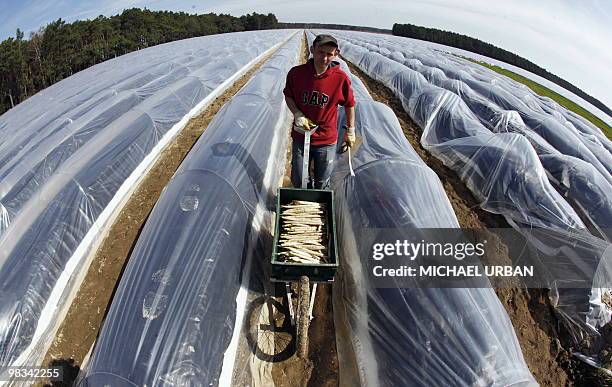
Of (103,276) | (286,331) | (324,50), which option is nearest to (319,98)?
(324,50)

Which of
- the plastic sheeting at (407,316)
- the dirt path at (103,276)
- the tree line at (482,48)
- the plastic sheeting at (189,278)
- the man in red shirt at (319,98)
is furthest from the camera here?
the tree line at (482,48)

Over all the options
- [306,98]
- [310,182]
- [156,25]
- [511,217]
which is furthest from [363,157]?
[156,25]

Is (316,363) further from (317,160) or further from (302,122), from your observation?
(302,122)

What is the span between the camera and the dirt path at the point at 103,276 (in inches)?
139

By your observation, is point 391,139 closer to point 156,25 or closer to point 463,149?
point 463,149

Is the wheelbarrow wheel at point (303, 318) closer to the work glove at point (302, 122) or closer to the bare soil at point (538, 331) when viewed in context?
the work glove at point (302, 122)

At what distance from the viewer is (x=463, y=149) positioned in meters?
6.59

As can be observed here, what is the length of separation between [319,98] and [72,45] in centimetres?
3640

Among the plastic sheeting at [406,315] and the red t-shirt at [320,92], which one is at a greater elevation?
the red t-shirt at [320,92]

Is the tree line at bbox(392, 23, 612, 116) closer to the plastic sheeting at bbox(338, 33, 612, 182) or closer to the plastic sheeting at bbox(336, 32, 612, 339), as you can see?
the plastic sheeting at bbox(338, 33, 612, 182)

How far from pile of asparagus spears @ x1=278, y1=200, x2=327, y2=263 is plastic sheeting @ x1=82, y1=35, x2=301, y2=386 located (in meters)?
0.55

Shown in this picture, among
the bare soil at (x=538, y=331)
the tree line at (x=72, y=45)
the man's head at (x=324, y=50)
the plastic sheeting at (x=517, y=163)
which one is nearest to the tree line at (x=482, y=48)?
the plastic sheeting at (x=517, y=163)

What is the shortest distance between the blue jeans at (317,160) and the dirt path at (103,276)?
8.55 ft

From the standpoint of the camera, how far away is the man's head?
300cm
